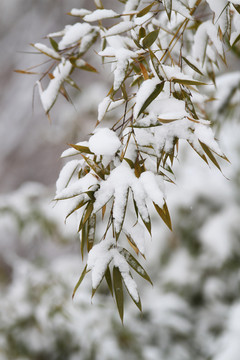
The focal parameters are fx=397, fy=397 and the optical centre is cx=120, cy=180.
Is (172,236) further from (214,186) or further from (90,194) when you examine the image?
(90,194)

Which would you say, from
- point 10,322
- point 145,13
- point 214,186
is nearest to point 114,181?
point 145,13

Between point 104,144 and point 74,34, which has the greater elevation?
point 74,34

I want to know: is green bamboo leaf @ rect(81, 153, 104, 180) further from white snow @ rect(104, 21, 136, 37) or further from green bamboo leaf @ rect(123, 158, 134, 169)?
white snow @ rect(104, 21, 136, 37)

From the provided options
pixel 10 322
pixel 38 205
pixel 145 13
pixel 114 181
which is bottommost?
pixel 10 322

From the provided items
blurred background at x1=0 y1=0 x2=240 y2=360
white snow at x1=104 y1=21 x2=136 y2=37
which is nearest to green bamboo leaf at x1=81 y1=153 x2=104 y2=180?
white snow at x1=104 y1=21 x2=136 y2=37

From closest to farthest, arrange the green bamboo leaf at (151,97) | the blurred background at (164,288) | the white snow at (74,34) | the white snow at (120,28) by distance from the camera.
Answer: the green bamboo leaf at (151,97) < the white snow at (120,28) < the white snow at (74,34) < the blurred background at (164,288)

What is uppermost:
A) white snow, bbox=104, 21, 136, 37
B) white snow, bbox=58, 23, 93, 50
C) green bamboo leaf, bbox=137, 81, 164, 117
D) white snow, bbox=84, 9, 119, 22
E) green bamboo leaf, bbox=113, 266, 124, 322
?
white snow, bbox=58, 23, 93, 50

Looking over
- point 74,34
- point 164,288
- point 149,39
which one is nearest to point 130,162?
point 149,39

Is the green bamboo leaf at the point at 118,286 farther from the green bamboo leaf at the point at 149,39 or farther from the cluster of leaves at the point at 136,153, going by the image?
the green bamboo leaf at the point at 149,39

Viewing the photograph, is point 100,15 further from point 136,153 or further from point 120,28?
point 136,153

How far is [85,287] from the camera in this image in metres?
2.58

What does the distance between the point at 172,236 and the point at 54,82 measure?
1.99 m

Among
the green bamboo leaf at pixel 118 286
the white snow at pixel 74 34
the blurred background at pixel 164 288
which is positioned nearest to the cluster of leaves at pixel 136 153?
the green bamboo leaf at pixel 118 286

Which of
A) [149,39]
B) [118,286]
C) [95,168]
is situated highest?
[149,39]
